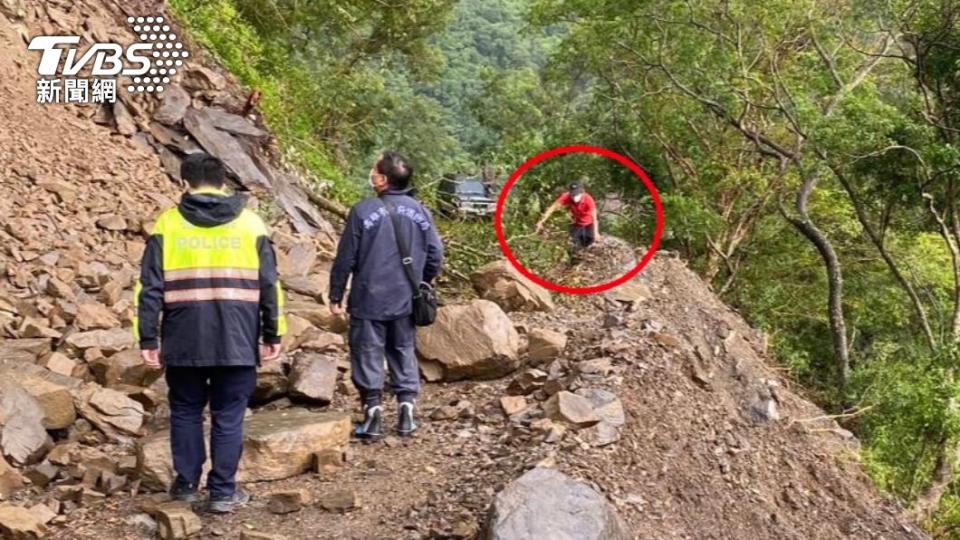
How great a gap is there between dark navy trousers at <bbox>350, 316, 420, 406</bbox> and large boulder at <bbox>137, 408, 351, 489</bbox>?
27 centimetres

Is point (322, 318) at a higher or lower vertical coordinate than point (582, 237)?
lower

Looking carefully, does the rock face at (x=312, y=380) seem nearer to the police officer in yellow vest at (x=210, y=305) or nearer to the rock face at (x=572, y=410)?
the police officer in yellow vest at (x=210, y=305)

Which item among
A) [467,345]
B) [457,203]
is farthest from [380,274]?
[457,203]

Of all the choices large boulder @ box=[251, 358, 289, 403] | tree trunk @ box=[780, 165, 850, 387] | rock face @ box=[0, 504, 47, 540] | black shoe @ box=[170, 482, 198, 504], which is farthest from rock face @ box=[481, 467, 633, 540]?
tree trunk @ box=[780, 165, 850, 387]

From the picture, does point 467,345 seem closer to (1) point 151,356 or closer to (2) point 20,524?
(1) point 151,356

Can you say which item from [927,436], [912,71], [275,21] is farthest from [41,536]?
[275,21]

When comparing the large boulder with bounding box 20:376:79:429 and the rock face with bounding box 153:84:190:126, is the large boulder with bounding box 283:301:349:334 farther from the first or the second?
the rock face with bounding box 153:84:190:126

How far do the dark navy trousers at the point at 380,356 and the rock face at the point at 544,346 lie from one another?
124 cm

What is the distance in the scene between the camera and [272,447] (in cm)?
448

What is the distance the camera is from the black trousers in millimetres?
10594

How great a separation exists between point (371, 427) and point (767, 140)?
39.5 feet

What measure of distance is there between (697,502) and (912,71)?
9.57 m

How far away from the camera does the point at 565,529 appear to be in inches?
135

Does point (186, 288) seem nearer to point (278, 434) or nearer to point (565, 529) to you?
point (278, 434)
